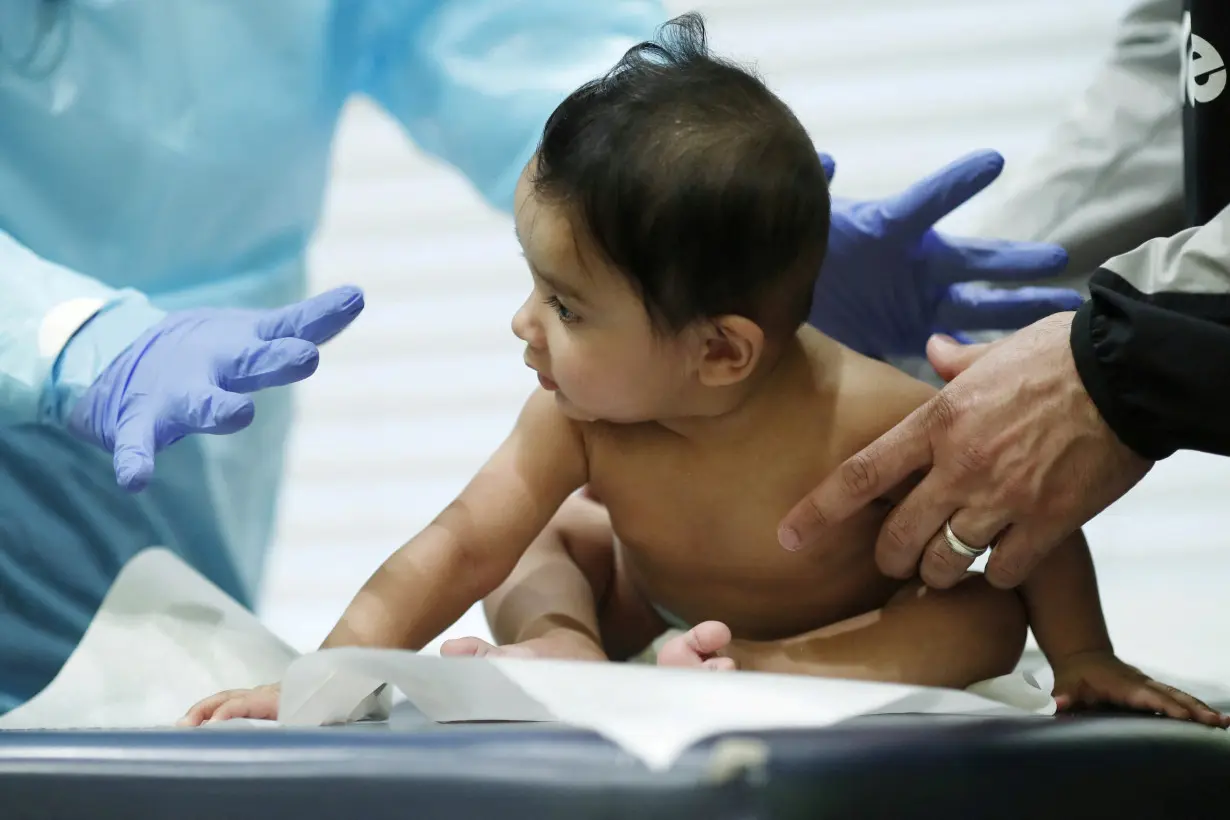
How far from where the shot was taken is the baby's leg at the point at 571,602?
33.4 inches

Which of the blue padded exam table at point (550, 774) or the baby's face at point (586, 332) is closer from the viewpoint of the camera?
the blue padded exam table at point (550, 774)

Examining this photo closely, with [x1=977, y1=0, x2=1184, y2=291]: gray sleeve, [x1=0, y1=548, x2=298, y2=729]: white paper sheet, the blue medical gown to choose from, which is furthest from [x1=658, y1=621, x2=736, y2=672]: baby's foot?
[x1=977, y1=0, x2=1184, y2=291]: gray sleeve

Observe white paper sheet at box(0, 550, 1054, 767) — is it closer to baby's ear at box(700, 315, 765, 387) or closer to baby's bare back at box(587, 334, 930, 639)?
baby's bare back at box(587, 334, 930, 639)

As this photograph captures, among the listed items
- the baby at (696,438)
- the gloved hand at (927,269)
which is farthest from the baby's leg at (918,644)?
the gloved hand at (927,269)

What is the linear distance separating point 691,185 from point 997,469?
268 millimetres

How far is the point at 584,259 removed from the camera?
0.75m

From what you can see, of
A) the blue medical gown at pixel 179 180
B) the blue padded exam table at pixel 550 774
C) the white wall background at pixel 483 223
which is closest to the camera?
the blue padded exam table at pixel 550 774

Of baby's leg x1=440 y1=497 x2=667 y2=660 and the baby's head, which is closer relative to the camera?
the baby's head

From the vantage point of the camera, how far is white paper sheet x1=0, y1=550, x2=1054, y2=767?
0.54 metres

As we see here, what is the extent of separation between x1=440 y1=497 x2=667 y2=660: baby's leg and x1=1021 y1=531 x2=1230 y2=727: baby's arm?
12.0 inches

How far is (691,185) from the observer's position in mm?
720

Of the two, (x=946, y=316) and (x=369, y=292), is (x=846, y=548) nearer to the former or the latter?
(x=946, y=316)

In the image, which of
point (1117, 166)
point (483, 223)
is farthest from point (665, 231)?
point (483, 223)

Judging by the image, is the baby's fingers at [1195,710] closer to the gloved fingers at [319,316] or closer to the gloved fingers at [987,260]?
the gloved fingers at [987,260]
